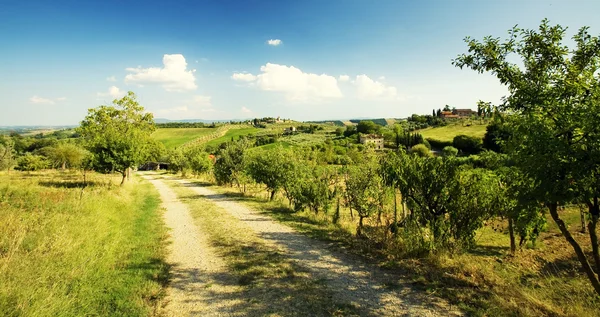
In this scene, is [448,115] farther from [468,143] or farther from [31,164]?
[31,164]

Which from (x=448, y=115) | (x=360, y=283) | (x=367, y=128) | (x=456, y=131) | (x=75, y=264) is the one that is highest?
(x=448, y=115)

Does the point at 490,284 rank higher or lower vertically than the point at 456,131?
lower

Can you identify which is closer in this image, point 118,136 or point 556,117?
point 556,117

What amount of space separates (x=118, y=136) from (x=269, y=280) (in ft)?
90.5

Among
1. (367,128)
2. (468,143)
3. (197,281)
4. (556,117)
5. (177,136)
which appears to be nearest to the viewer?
(556,117)

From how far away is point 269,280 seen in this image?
792cm

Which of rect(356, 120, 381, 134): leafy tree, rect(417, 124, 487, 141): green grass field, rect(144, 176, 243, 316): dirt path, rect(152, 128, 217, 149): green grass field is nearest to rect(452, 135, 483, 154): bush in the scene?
rect(417, 124, 487, 141): green grass field

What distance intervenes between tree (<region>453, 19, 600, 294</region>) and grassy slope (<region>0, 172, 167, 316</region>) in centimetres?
884

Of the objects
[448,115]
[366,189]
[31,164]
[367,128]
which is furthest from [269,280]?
[448,115]

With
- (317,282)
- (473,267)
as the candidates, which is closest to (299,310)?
(317,282)

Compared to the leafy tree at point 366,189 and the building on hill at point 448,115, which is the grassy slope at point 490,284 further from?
the building on hill at point 448,115

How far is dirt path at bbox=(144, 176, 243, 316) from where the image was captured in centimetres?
659

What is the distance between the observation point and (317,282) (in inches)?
304

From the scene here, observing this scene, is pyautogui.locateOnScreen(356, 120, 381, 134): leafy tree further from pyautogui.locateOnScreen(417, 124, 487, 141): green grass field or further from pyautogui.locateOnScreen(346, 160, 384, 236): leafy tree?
pyautogui.locateOnScreen(346, 160, 384, 236): leafy tree
